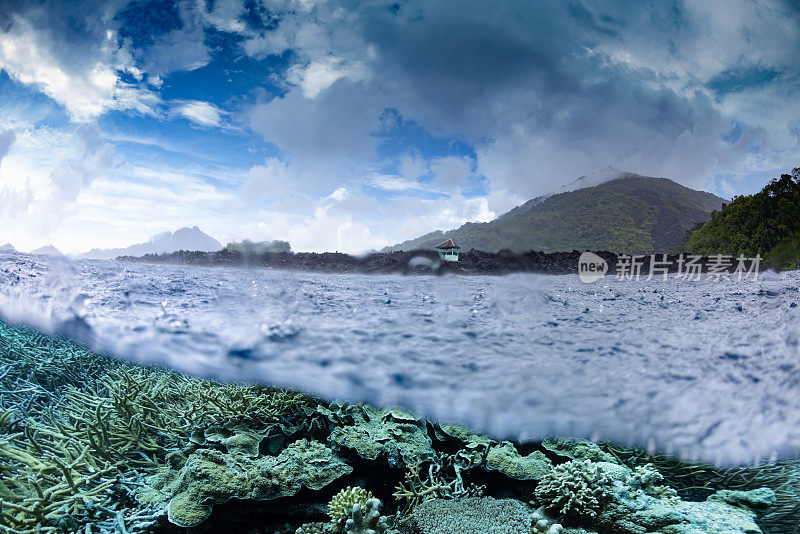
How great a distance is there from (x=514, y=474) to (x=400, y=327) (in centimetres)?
211

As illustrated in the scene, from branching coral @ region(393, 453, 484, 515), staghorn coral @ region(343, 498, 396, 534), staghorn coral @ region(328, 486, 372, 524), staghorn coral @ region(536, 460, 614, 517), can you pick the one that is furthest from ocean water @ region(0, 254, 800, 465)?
staghorn coral @ region(343, 498, 396, 534)

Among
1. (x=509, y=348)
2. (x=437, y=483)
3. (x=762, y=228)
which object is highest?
(x=762, y=228)

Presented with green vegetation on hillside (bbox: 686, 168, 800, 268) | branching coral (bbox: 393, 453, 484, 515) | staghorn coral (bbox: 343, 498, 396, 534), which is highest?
green vegetation on hillside (bbox: 686, 168, 800, 268)

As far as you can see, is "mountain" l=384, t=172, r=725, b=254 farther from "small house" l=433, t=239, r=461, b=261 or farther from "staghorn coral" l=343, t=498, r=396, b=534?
"staghorn coral" l=343, t=498, r=396, b=534

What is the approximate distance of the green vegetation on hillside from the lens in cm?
609

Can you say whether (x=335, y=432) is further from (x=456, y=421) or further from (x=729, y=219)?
(x=729, y=219)

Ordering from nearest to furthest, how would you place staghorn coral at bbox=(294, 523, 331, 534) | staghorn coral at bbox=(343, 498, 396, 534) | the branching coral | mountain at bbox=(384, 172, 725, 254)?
staghorn coral at bbox=(343, 498, 396, 534) → staghorn coral at bbox=(294, 523, 331, 534) → the branching coral → mountain at bbox=(384, 172, 725, 254)

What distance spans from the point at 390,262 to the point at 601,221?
432 cm

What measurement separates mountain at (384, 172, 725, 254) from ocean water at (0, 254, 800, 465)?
69 cm

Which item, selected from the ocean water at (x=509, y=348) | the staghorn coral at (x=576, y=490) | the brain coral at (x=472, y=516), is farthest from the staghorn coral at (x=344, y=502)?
the staghorn coral at (x=576, y=490)

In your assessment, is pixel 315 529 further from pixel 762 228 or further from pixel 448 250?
pixel 762 228

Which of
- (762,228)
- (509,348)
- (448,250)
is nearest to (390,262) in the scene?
(448,250)

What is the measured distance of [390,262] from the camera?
612 cm

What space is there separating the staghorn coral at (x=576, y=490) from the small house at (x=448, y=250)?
11.5ft
